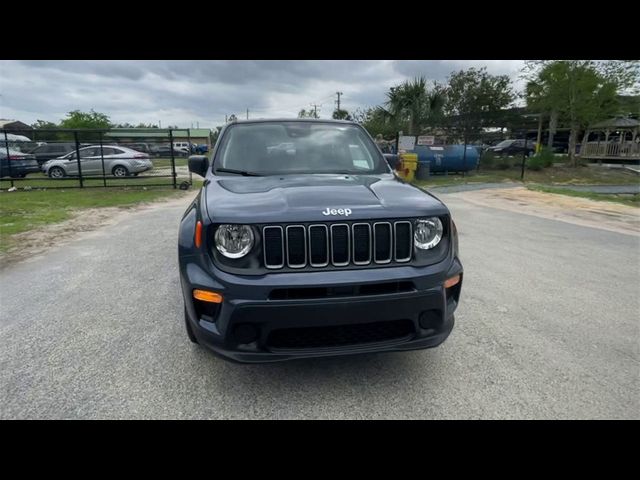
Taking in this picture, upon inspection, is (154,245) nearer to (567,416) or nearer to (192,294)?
(192,294)

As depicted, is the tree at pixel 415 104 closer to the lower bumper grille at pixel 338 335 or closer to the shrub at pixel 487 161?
the shrub at pixel 487 161

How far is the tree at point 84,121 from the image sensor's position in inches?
1965

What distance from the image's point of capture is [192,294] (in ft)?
7.57

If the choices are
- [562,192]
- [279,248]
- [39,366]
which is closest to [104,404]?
[39,366]

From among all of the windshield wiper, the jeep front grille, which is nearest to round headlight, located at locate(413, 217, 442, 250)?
the jeep front grille

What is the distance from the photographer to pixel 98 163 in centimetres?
1630

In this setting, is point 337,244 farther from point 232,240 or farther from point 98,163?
point 98,163

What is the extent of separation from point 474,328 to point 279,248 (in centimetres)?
216

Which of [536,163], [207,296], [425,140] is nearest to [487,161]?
[536,163]

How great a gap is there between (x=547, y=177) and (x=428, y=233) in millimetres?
19711

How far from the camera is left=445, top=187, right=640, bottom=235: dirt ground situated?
8.59m

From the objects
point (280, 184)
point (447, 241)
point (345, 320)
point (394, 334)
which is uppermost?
point (280, 184)

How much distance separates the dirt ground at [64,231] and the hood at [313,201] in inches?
180

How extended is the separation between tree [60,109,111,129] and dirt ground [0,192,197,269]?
48622mm
